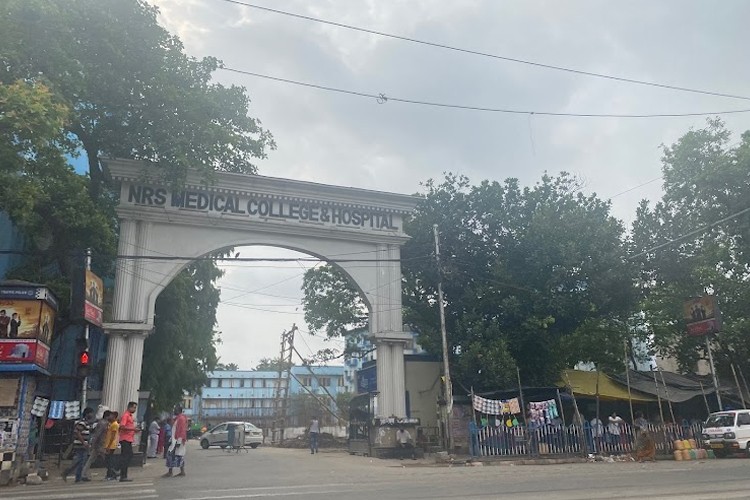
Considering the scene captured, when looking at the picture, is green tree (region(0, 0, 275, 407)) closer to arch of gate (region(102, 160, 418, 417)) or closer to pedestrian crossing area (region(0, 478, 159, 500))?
arch of gate (region(102, 160, 418, 417))

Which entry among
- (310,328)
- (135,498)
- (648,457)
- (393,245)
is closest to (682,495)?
(135,498)

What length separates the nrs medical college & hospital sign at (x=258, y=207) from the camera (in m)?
18.6

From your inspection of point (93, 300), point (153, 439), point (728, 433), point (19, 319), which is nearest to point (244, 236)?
point (93, 300)

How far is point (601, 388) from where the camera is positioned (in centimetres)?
2681

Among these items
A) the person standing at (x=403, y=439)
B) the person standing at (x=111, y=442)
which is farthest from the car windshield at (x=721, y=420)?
the person standing at (x=111, y=442)

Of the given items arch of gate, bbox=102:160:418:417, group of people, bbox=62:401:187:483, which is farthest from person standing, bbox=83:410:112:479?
arch of gate, bbox=102:160:418:417

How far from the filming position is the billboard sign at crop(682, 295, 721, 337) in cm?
2230

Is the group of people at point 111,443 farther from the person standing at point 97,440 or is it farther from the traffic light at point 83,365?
the traffic light at point 83,365

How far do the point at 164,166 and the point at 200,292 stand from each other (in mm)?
8923

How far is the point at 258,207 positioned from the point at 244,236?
42.6 inches

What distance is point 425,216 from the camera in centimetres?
2692

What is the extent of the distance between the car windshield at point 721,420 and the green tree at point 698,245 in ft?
17.6

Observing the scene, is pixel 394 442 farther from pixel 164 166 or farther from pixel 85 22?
pixel 85 22

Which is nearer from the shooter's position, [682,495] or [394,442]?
[682,495]
